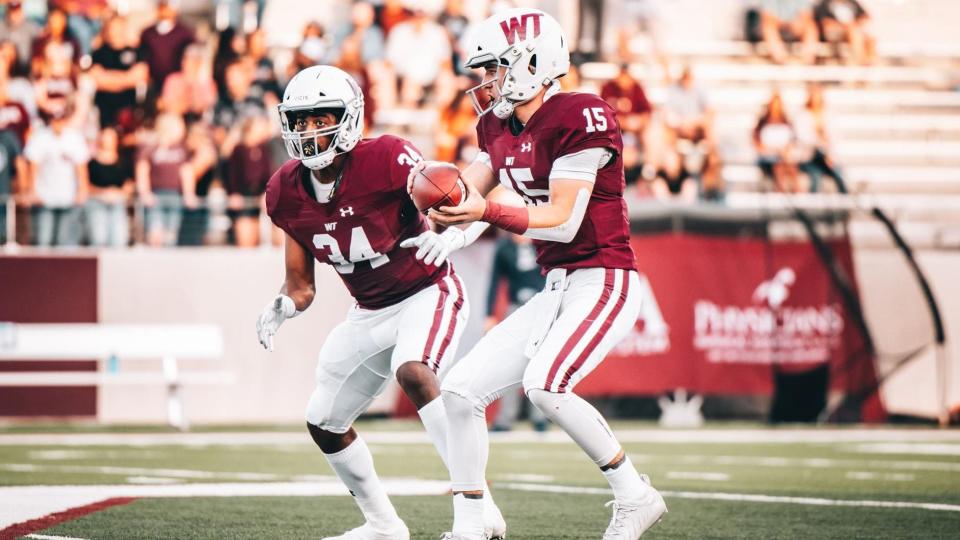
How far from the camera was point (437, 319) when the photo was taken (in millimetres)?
6211

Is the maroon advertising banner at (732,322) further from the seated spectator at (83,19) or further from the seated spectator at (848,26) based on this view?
the seated spectator at (83,19)

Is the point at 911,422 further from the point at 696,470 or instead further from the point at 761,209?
the point at 696,470

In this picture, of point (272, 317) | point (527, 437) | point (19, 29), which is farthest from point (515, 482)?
point (19, 29)

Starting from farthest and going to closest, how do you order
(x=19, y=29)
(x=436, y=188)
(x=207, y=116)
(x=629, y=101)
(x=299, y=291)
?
(x=629, y=101) < (x=19, y=29) < (x=207, y=116) < (x=299, y=291) < (x=436, y=188)

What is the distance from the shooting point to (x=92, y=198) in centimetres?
1334

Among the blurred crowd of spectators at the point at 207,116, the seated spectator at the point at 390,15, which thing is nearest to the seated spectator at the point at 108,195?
the blurred crowd of spectators at the point at 207,116

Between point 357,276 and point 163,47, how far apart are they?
9274 mm

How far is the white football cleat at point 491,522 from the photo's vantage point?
5.80 meters

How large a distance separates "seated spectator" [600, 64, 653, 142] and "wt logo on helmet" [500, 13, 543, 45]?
9.32m

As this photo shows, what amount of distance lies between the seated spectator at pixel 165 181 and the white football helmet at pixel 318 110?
7497mm

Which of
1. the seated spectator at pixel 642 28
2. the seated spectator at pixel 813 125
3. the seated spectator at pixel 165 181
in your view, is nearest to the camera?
the seated spectator at pixel 165 181

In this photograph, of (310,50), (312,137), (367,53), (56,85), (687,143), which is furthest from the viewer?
(367,53)

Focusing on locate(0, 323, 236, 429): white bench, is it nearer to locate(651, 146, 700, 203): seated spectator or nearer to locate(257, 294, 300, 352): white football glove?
locate(651, 146, 700, 203): seated spectator

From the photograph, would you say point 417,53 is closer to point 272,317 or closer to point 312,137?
point 312,137
